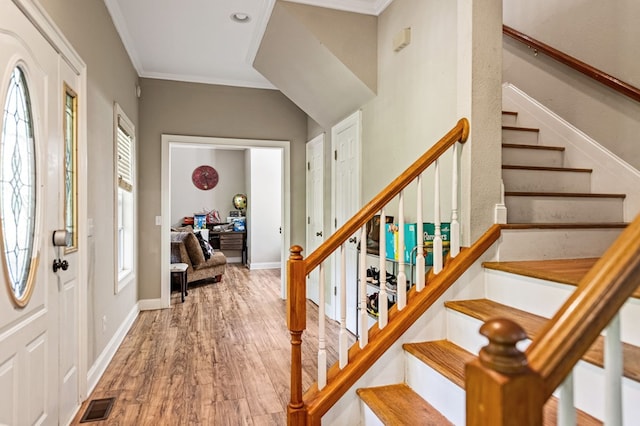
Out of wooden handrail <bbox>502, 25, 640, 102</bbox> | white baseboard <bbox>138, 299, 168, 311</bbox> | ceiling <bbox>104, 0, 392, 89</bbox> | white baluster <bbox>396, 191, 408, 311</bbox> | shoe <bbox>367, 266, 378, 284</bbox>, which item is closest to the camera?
white baluster <bbox>396, 191, 408, 311</bbox>

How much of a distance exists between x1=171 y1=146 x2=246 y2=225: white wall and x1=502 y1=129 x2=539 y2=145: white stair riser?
279 inches

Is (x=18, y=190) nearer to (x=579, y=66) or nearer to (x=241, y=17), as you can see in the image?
(x=241, y=17)

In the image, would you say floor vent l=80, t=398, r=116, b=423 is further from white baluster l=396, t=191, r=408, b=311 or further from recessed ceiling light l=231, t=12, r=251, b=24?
recessed ceiling light l=231, t=12, r=251, b=24

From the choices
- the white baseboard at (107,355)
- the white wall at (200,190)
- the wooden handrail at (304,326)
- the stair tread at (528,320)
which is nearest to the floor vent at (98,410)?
the white baseboard at (107,355)

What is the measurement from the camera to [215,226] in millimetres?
8695

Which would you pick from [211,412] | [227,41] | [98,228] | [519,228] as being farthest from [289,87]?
[211,412]

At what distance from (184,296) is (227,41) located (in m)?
3.32

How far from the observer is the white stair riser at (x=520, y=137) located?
118 inches

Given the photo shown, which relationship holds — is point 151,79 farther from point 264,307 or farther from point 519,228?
point 519,228

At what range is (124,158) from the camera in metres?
3.86

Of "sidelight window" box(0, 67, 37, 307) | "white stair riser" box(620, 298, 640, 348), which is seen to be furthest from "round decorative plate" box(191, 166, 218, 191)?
"white stair riser" box(620, 298, 640, 348)

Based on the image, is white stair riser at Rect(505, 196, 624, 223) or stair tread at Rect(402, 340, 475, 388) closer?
stair tread at Rect(402, 340, 475, 388)

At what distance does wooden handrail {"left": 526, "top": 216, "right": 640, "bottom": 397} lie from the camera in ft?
2.04

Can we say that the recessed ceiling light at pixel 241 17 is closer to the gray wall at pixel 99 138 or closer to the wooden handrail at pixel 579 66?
the gray wall at pixel 99 138
